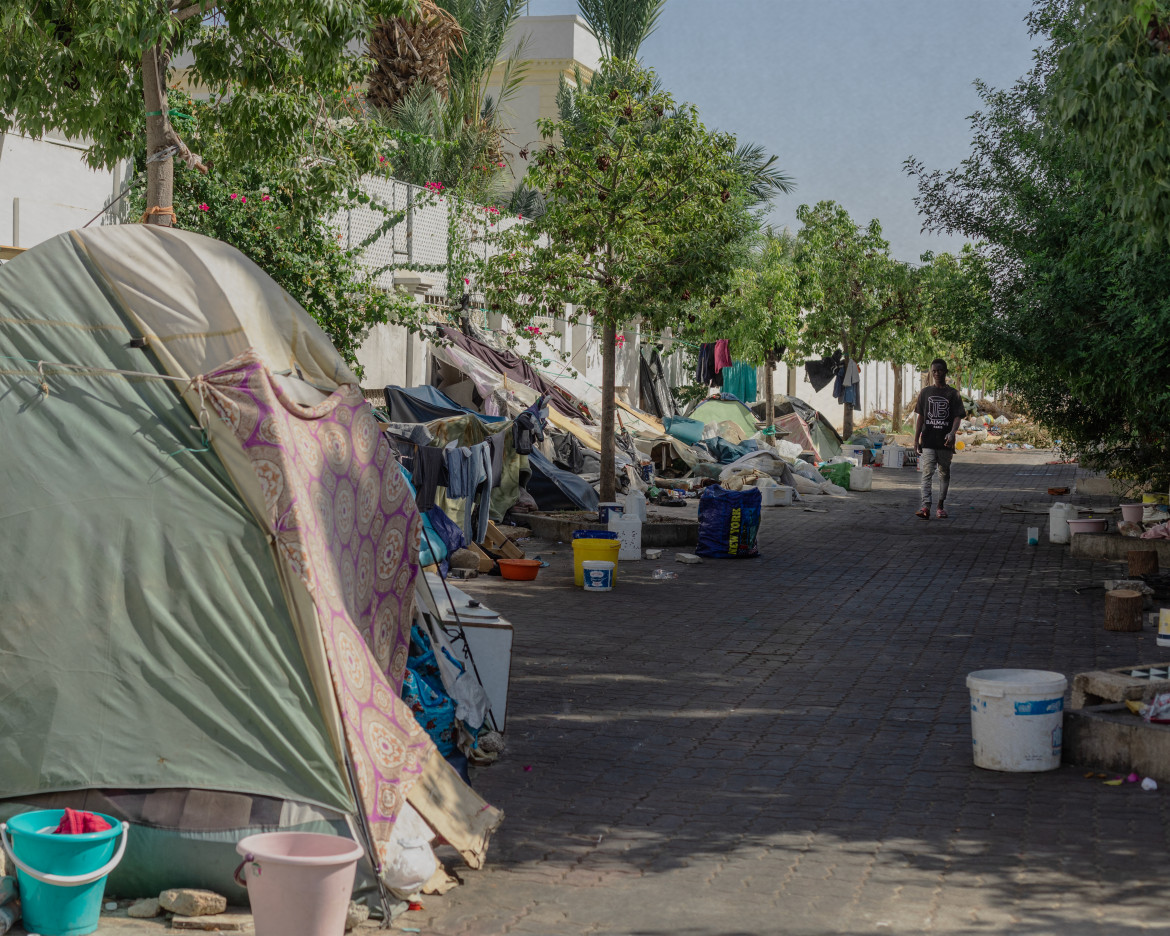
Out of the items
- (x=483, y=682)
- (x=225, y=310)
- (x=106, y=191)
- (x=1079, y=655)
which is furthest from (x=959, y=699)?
(x=106, y=191)

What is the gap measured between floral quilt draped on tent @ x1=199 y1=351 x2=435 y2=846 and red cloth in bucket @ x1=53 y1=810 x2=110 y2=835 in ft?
3.18

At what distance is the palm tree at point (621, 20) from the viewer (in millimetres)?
32906

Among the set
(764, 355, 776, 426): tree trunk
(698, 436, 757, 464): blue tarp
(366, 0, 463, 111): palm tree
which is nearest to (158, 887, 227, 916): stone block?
(698, 436, 757, 464): blue tarp

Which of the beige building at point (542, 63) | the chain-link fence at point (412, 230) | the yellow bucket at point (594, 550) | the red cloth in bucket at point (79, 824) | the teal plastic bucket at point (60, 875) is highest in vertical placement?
the beige building at point (542, 63)

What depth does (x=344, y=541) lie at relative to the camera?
585 centimetres

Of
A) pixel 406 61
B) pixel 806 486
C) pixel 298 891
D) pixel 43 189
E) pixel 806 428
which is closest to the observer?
pixel 298 891

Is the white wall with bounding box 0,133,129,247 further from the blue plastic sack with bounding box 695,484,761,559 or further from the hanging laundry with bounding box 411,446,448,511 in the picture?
the blue plastic sack with bounding box 695,484,761,559

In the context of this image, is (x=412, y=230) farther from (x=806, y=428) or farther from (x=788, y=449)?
(x=806, y=428)

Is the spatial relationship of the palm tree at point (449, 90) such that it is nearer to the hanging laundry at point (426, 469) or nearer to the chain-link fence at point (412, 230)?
the chain-link fence at point (412, 230)

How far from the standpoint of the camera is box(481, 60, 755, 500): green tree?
15.1m

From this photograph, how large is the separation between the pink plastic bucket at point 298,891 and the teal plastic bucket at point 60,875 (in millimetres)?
564

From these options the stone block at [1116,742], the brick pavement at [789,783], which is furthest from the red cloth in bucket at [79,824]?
the stone block at [1116,742]

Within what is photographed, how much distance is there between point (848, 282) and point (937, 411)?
17.4 m

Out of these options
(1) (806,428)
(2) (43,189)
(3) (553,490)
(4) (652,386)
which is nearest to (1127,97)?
(2) (43,189)
